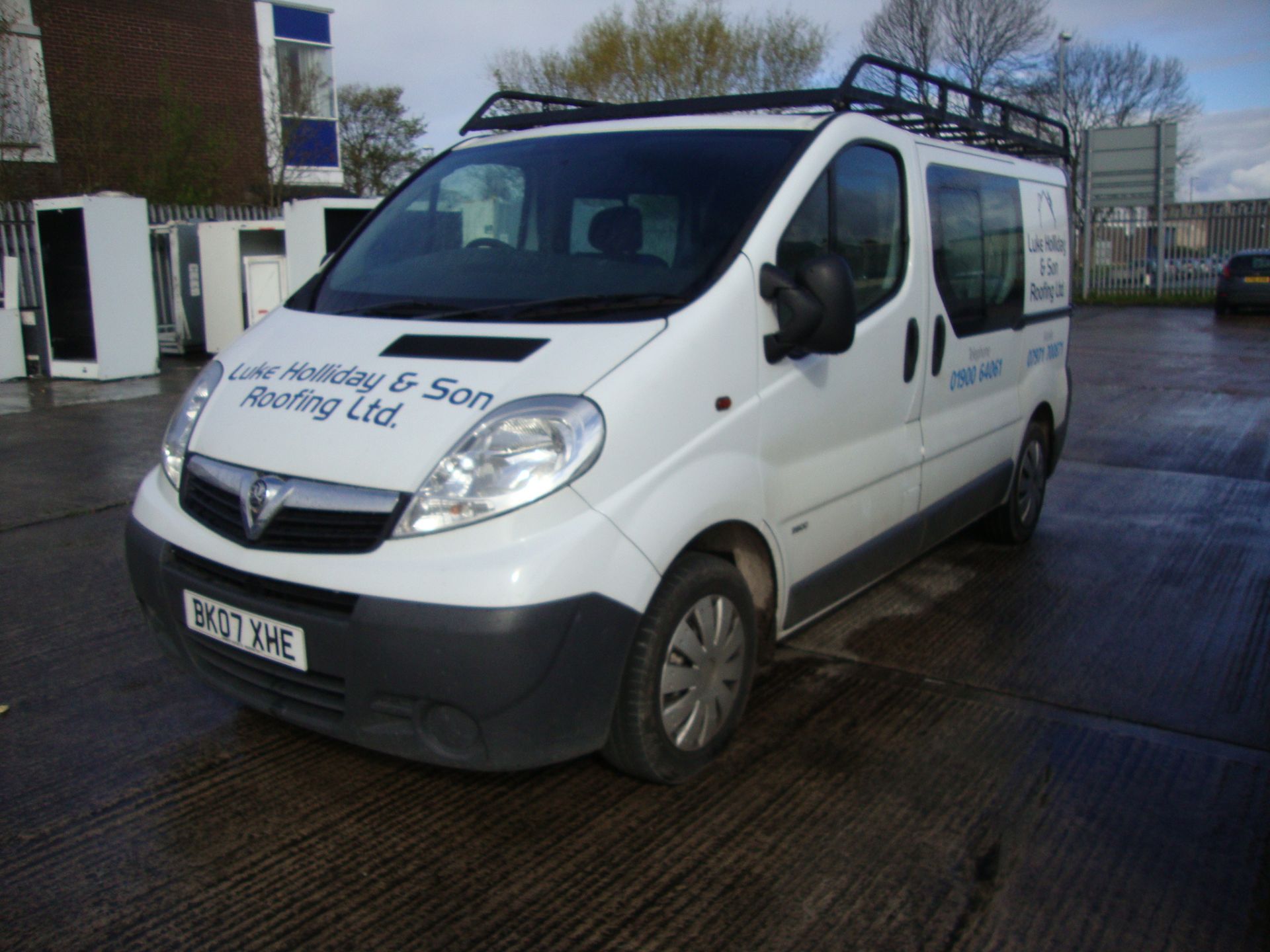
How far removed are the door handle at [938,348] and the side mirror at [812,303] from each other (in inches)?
43.5

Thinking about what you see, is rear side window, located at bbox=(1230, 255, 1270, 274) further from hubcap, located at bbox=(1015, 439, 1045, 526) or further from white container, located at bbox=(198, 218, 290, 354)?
hubcap, located at bbox=(1015, 439, 1045, 526)

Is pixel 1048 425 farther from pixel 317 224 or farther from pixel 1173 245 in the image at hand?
pixel 1173 245

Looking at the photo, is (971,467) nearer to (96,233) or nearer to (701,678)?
(701,678)

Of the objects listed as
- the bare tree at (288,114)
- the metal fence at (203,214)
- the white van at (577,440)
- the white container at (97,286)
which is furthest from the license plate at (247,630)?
the bare tree at (288,114)

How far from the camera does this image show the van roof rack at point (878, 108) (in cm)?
378

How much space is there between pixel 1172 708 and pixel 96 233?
12.0 m

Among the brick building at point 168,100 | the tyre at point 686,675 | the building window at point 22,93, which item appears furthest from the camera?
the brick building at point 168,100

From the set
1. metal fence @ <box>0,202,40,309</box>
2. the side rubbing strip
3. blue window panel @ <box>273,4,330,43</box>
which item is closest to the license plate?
the side rubbing strip

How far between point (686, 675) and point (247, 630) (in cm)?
113

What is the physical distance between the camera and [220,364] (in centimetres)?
331

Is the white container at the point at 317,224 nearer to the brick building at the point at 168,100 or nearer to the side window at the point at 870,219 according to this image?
the brick building at the point at 168,100

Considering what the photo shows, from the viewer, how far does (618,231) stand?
10.9ft

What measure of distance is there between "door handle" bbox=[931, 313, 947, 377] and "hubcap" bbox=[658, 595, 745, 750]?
155 cm

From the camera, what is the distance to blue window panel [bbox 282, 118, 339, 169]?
24.2 m
